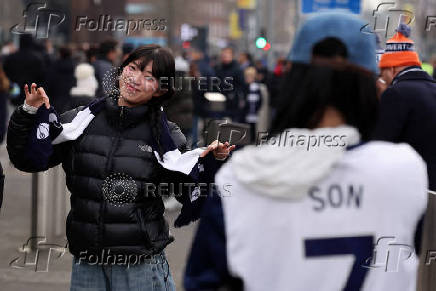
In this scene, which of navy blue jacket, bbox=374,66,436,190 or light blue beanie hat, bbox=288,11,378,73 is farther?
navy blue jacket, bbox=374,66,436,190

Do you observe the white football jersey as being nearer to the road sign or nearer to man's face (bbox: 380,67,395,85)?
man's face (bbox: 380,67,395,85)

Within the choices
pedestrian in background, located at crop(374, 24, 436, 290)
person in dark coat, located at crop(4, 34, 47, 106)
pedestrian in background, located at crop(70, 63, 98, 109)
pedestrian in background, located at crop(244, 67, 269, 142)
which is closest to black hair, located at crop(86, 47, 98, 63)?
person in dark coat, located at crop(4, 34, 47, 106)

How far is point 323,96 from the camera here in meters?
2.23

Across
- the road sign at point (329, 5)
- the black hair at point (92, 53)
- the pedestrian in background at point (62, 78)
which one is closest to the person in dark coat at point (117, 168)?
the road sign at point (329, 5)

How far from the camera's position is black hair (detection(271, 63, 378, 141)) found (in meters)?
2.24

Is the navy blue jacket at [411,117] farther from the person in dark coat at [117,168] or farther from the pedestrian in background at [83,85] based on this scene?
the pedestrian in background at [83,85]

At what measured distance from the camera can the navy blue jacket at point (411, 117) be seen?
5746mm

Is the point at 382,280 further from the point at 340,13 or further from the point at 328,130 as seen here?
the point at 340,13

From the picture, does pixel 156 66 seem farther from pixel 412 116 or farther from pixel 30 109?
pixel 412 116

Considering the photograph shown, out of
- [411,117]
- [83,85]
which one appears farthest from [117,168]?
[83,85]

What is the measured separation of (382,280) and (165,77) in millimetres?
1862

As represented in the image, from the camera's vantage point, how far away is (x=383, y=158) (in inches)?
88.6

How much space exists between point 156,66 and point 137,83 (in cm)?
12

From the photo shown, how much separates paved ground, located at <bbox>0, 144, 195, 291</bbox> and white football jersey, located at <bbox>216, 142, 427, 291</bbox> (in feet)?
15.9
